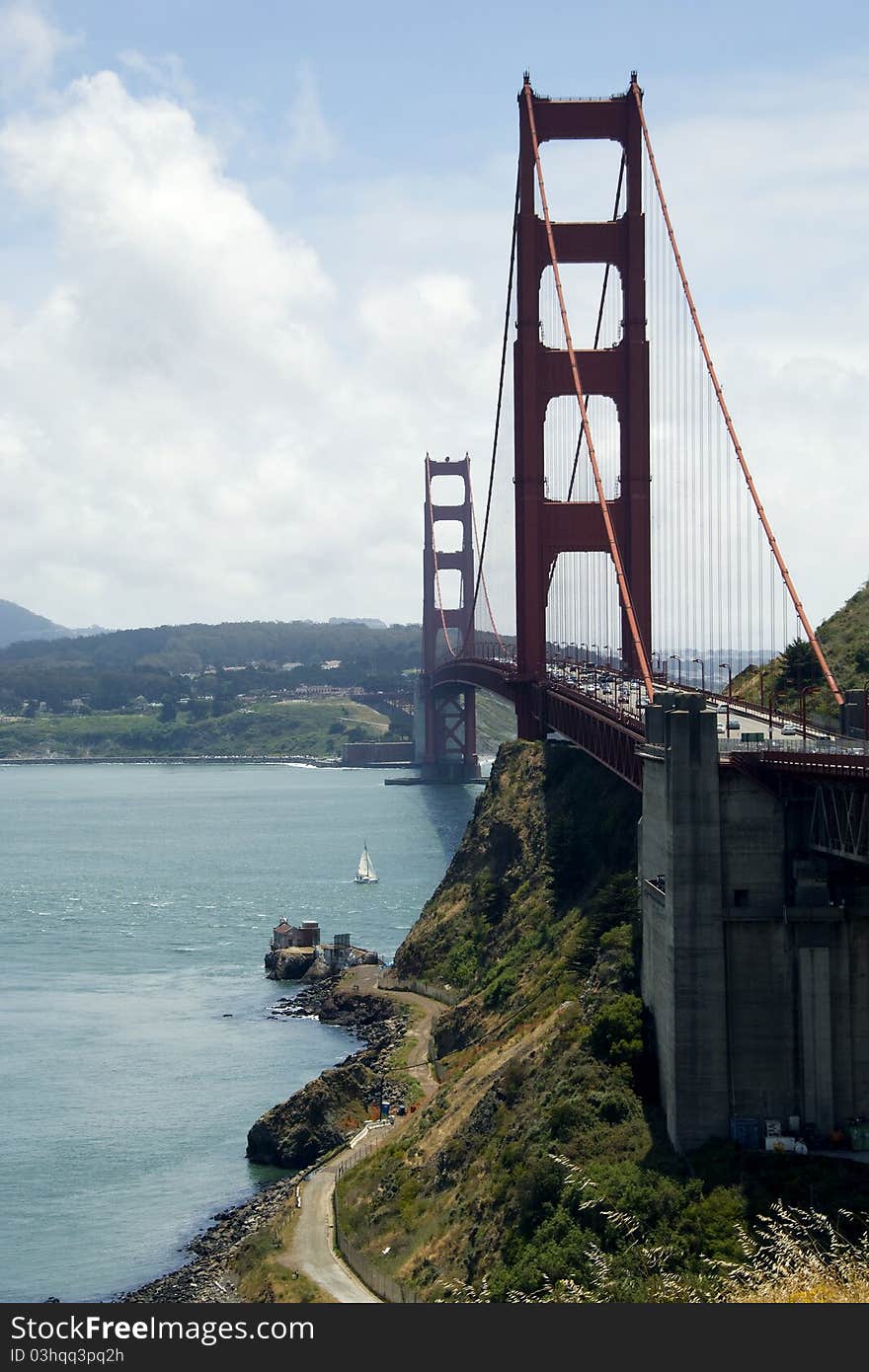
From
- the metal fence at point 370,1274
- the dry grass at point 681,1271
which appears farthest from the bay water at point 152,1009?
the dry grass at point 681,1271

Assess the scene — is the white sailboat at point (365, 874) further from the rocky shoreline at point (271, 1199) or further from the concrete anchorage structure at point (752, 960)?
the concrete anchorage structure at point (752, 960)

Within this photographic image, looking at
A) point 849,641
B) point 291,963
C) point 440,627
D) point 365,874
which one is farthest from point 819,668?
point 440,627

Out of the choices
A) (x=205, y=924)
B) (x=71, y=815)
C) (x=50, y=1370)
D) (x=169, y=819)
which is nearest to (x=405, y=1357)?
(x=50, y=1370)

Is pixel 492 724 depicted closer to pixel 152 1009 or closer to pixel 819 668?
pixel 152 1009

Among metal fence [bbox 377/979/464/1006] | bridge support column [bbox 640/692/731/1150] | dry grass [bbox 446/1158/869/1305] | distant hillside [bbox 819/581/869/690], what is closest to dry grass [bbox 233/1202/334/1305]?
dry grass [bbox 446/1158/869/1305]

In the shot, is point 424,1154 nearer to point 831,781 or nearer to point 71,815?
point 831,781

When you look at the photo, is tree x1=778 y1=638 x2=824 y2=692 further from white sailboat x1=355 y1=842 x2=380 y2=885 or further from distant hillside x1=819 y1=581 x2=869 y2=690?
white sailboat x1=355 y1=842 x2=380 y2=885
